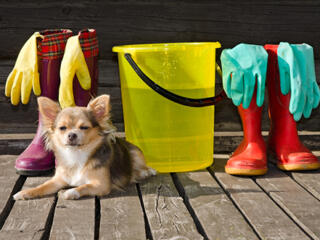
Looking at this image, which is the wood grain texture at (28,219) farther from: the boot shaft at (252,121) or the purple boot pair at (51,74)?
the boot shaft at (252,121)

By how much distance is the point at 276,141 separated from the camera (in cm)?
300

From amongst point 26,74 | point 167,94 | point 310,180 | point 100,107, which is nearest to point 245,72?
point 167,94

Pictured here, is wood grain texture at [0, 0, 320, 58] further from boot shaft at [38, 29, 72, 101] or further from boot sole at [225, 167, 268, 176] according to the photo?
boot sole at [225, 167, 268, 176]

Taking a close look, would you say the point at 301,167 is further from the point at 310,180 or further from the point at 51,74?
the point at 51,74

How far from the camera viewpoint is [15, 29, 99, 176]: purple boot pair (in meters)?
2.78

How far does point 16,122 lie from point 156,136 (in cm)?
106

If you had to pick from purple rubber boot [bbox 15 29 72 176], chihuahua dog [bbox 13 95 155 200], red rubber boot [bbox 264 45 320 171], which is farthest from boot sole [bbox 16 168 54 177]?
red rubber boot [bbox 264 45 320 171]

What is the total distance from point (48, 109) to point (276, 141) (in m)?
1.29

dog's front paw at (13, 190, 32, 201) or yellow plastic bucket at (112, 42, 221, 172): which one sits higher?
yellow plastic bucket at (112, 42, 221, 172)

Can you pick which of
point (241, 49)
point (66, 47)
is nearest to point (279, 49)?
point (241, 49)

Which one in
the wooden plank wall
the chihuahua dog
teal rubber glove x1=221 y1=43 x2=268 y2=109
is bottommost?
the chihuahua dog

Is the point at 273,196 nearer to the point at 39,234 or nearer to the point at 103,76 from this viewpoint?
the point at 39,234

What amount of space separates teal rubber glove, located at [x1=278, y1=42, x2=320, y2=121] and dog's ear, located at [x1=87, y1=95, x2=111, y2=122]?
0.93 meters

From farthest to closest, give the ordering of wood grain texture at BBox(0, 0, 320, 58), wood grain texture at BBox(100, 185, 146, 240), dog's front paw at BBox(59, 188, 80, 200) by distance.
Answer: wood grain texture at BBox(0, 0, 320, 58), dog's front paw at BBox(59, 188, 80, 200), wood grain texture at BBox(100, 185, 146, 240)
